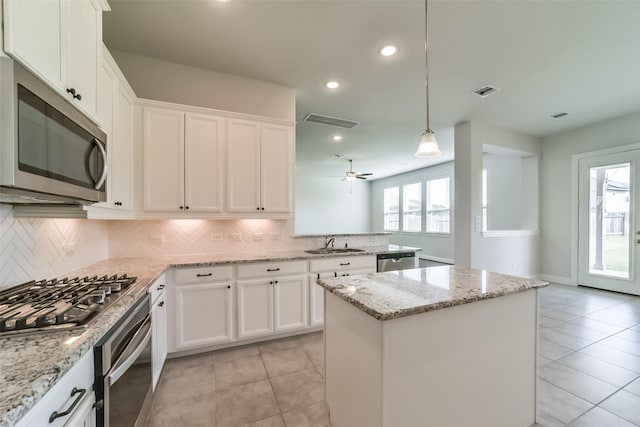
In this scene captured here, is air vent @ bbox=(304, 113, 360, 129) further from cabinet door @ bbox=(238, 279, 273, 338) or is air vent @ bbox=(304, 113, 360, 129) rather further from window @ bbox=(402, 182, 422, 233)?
window @ bbox=(402, 182, 422, 233)

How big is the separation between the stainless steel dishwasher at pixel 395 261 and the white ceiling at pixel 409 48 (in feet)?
6.94

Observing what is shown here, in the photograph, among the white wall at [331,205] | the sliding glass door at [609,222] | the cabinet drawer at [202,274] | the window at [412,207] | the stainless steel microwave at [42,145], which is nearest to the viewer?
the stainless steel microwave at [42,145]

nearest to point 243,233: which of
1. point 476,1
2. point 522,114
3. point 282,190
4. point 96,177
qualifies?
point 282,190

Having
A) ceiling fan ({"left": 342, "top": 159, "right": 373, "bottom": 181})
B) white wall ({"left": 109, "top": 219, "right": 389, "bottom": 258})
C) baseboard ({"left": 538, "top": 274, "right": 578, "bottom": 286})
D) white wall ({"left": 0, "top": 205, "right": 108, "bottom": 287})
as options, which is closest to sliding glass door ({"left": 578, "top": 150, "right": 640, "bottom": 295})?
baseboard ({"left": 538, "top": 274, "right": 578, "bottom": 286})

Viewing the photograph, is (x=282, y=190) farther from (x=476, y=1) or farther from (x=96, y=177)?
(x=476, y=1)

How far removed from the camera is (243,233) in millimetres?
3182

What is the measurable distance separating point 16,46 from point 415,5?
7.74ft

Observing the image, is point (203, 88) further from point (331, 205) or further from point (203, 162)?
point (331, 205)

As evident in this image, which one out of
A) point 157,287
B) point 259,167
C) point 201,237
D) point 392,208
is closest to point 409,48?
point 259,167

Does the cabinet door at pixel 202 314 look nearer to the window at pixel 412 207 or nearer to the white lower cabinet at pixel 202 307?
the white lower cabinet at pixel 202 307

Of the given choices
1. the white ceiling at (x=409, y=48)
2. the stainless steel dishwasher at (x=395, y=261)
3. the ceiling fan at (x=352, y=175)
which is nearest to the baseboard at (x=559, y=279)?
the white ceiling at (x=409, y=48)

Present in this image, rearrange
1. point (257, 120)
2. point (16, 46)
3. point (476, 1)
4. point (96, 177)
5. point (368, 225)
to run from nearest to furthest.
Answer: point (16, 46), point (96, 177), point (476, 1), point (257, 120), point (368, 225)

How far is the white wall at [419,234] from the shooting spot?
7.54m

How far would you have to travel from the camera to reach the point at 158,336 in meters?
2.06
